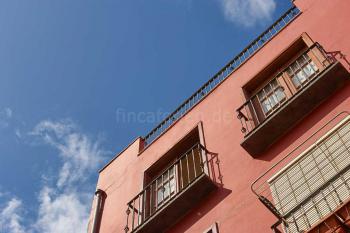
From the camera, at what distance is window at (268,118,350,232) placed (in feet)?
22.9

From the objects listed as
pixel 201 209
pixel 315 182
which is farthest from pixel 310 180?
pixel 201 209

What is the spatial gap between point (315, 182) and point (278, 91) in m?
3.78

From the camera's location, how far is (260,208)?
326 inches

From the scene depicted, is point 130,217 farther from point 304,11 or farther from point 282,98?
point 304,11

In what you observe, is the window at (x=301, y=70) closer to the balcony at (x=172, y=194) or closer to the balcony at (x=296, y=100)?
the balcony at (x=296, y=100)

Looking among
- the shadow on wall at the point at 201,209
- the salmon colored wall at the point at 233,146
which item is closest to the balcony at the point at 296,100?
the salmon colored wall at the point at 233,146

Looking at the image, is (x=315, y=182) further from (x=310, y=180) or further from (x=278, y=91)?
(x=278, y=91)

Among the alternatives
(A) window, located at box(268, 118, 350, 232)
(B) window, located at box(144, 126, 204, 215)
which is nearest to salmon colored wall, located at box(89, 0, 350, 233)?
(B) window, located at box(144, 126, 204, 215)

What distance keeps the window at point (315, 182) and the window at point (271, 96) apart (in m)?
2.75

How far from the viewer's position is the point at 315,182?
7715 millimetres

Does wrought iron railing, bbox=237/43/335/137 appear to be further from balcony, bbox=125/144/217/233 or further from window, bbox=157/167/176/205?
window, bbox=157/167/176/205

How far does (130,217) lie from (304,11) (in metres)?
6.70

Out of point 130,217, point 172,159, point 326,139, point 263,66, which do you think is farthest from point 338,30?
point 130,217

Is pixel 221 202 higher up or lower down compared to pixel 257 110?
lower down
